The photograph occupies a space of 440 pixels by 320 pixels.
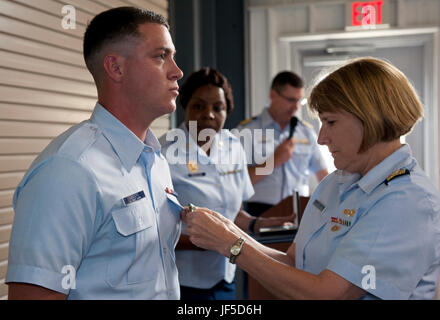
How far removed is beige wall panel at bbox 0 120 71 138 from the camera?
1.98 meters

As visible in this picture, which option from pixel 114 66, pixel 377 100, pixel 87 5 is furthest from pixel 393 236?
pixel 87 5

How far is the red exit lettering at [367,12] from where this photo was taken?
4.54 metres

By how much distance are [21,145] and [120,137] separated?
899 mm

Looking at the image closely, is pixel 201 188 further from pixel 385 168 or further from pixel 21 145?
pixel 385 168

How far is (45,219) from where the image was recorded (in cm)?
111

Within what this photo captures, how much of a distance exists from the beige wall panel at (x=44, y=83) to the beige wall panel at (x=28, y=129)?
6.7 inches

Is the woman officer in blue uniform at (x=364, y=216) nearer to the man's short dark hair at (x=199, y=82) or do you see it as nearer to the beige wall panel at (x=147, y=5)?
the man's short dark hair at (x=199, y=82)

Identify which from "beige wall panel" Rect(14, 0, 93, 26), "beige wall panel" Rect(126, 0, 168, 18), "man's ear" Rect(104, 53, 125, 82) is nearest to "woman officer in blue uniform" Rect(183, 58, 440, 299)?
A: "man's ear" Rect(104, 53, 125, 82)

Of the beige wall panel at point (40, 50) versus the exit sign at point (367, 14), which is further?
the exit sign at point (367, 14)

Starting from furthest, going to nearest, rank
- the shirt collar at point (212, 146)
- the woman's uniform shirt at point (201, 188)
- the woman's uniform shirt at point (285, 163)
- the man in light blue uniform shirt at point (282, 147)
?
1. the woman's uniform shirt at point (285, 163)
2. the man in light blue uniform shirt at point (282, 147)
3. the shirt collar at point (212, 146)
4. the woman's uniform shirt at point (201, 188)

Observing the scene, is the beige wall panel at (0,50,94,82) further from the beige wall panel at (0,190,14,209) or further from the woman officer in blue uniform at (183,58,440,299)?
the woman officer in blue uniform at (183,58,440,299)

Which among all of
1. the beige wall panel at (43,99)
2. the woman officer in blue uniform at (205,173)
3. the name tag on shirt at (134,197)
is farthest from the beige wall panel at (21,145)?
the name tag on shirt at (134,197)

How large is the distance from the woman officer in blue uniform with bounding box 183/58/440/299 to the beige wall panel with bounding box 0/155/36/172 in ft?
2.97

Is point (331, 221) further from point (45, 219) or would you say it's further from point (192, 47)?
point (192, 47)
